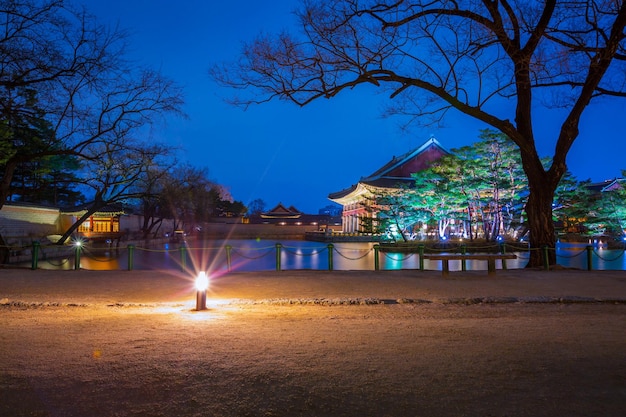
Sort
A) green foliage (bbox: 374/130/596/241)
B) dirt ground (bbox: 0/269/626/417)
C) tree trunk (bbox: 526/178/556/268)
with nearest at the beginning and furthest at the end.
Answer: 1. dirt ground (bbox: 0/269/626/417)
2. tree trunk (bbox: 526/178/556/268)
3. green foliage (bbox: 374/130/596/241)

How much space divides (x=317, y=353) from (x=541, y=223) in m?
12.1

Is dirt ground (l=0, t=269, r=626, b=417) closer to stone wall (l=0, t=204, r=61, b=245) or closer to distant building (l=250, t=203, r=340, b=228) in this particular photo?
stone wall (l=0, t=204, r=61, b=245)

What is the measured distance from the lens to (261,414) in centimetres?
299

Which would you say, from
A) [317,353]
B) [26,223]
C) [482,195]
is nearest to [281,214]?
[26,223]

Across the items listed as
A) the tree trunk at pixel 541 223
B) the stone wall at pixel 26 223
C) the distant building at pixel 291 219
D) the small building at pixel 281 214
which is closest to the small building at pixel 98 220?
the stone wall at pixel 26 223

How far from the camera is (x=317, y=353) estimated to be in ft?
14.6

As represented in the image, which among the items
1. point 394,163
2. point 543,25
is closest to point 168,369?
point 543,25

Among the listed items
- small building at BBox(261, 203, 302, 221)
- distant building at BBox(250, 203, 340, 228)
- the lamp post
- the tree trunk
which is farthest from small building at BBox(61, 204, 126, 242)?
the lamp post

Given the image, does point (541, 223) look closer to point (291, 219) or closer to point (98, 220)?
point (98, 220)

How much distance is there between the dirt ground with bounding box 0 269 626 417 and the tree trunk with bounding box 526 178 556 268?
4.96m

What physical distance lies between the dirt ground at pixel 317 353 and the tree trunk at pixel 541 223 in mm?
4956

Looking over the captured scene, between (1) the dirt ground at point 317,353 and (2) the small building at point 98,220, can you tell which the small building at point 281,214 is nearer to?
(2) the small building at point 98,220

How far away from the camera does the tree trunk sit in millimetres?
13898

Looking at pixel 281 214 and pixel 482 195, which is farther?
pixel 281 214
